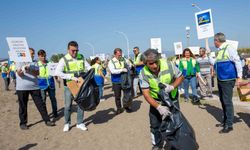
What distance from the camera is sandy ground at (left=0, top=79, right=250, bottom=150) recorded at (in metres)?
5.13

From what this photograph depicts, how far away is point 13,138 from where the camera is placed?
612cm

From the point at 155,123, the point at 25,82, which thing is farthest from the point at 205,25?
the point at 25,82

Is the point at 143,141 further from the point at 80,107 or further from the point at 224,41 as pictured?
the point at 224,41

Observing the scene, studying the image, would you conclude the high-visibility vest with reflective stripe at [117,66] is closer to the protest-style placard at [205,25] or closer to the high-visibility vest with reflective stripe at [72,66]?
the high-visibility vest with reflective stripe at [72,66]

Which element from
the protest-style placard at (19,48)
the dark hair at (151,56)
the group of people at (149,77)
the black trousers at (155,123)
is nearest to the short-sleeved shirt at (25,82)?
the group of people at (149,77)

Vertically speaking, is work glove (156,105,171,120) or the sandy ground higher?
work glove (156,105,171,120)

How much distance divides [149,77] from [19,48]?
11.4ft

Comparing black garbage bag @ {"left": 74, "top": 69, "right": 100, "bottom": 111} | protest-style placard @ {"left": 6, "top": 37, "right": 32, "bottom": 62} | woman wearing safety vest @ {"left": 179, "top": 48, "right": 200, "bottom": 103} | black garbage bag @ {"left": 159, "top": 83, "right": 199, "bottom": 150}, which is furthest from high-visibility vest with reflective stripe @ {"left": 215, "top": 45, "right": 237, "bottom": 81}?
protest-style placard @ {"left": 6, "top": 37, "right": 32, "bottom": 62}

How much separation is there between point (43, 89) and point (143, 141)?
12.6 feet

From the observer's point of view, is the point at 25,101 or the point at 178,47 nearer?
the point at 25,101

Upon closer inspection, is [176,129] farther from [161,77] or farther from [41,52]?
[41,52]

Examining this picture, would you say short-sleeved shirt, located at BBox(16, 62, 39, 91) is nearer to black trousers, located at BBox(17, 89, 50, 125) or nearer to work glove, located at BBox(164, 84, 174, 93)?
black trousers, located at BBox(17, 89, 50, 125)

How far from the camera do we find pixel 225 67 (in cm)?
517

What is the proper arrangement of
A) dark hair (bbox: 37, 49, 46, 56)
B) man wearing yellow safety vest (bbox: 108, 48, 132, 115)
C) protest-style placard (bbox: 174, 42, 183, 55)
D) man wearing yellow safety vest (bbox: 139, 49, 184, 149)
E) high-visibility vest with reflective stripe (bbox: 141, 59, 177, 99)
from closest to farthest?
man wearing yellow safety vest (bbox: 139, 49, 184, 149), high-visibility vest with reflective stripe (bbox: 141, 59, 177, 99), dark hair (bbox: 37, 49, 46, 56), man wearing yellow safety vest (bbox: 108, 48, 132, 115), protest-style placard (bbox: 174, 42, 183, 55)
